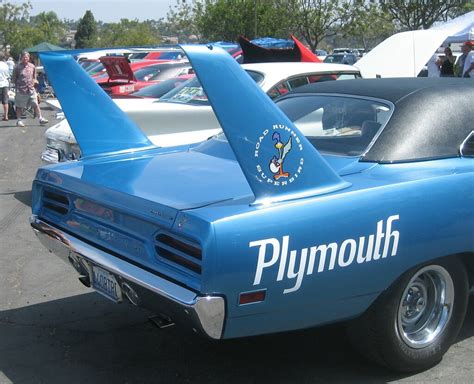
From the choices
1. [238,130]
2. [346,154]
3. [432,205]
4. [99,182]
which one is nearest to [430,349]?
[432,205]

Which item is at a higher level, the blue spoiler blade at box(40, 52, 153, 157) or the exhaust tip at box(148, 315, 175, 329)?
the blue spoiler blade at box(40, 52, 153, 157)

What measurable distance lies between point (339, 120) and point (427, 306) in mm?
1254

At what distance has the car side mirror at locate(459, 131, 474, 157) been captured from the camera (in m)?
4.21

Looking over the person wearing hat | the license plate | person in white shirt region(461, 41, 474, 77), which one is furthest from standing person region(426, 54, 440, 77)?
the license plate

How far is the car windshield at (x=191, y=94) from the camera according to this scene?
27.3ft

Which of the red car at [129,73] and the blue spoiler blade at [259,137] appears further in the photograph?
the red car at [129,73]

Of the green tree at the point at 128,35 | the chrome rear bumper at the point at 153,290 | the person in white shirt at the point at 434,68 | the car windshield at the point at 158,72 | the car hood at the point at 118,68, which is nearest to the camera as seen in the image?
the chrome rear bumper at the point at 153,290

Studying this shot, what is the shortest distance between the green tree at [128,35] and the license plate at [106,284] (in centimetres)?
5074

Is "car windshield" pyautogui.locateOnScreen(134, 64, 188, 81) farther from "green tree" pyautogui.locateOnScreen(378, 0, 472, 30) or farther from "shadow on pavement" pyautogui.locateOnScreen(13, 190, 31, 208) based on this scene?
"green tree" pyautogui.locateOnScreen(378, 0, 472, 30)

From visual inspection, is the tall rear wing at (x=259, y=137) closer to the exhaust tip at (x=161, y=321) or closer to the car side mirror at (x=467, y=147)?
the exhaust tip at (x=161, y=321)

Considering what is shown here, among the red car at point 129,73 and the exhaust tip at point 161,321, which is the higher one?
the red car at point 129,73

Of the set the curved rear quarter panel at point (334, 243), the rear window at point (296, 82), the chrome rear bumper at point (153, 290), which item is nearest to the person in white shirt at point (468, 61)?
the rear window at point (296, 82)

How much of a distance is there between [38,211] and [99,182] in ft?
2.16

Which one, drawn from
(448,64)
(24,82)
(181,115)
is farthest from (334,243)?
(24,82)
